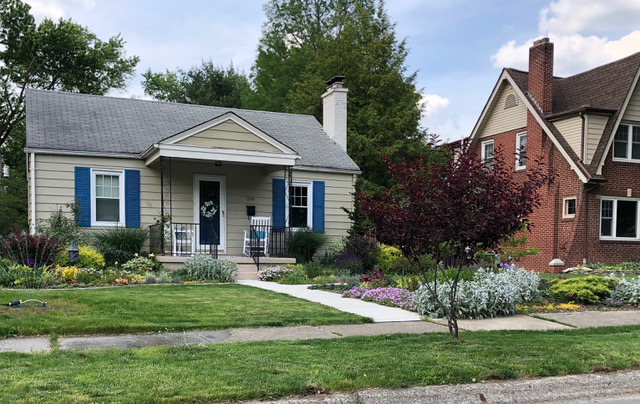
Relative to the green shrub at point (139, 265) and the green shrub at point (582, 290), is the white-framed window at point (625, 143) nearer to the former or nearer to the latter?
the green shrub at point (582, 290)

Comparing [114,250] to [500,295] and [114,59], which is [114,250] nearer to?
[500,295]

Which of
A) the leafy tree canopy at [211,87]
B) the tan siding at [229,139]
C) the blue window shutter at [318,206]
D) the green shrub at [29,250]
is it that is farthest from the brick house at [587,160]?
the leafy tree canopy at [211,87]

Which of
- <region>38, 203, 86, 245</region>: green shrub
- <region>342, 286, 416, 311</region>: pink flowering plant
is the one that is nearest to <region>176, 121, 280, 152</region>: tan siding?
<region>38, 203, 86, 245</region>: green shrub

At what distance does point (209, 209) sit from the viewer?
16.5 m

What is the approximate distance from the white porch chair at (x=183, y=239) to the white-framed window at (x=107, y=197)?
1.50 metres

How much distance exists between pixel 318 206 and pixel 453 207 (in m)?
12.0

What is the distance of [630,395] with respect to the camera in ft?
16.9

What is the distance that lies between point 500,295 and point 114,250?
32.1 feet

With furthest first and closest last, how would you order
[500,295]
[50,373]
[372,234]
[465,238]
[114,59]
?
[114,59]
[500,295]
[372,234]
[465,238]
[50,373]

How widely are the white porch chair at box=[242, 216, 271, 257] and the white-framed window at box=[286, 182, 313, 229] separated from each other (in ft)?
3.16

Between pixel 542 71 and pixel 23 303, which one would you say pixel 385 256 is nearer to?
pixel 23 303

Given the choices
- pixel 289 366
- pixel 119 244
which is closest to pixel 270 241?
pixel 119 244

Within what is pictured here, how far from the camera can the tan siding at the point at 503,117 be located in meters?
21.5

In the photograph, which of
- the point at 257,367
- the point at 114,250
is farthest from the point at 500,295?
the point at 114,250
